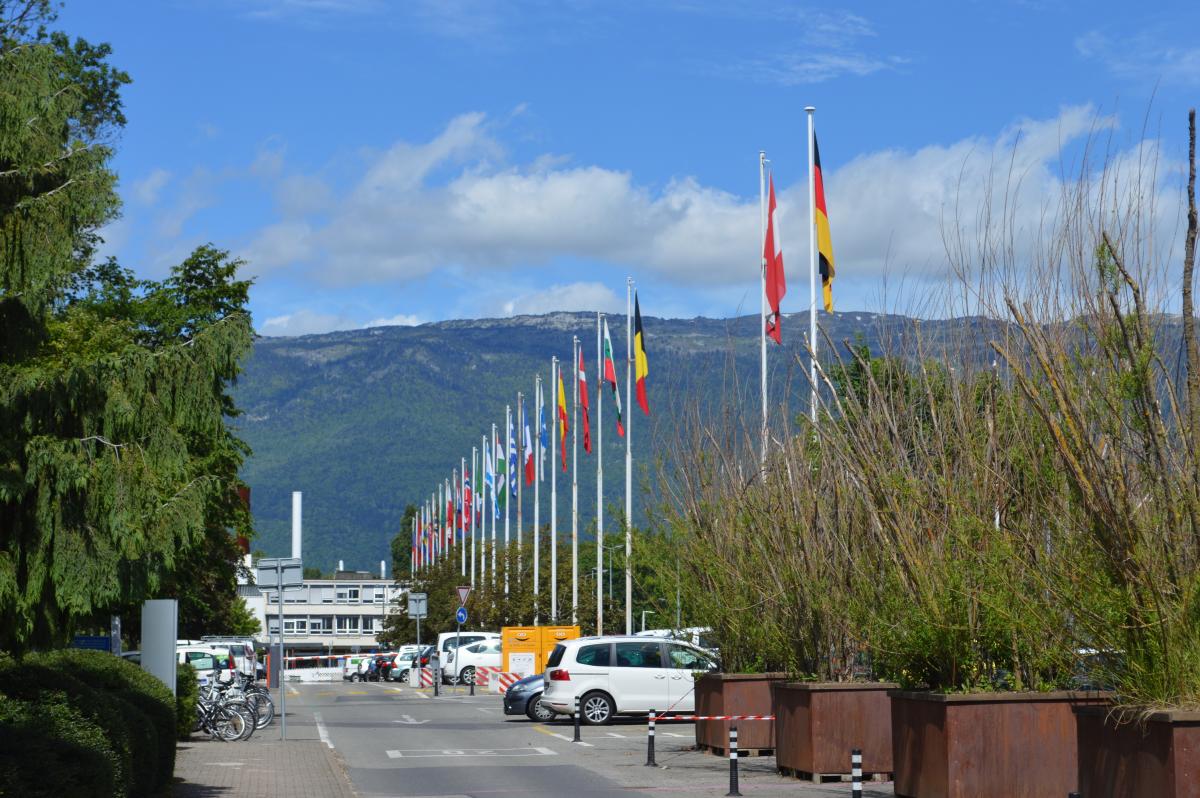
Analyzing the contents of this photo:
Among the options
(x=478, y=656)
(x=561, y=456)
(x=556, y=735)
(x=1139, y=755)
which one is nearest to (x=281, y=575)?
(x=556, y=735)

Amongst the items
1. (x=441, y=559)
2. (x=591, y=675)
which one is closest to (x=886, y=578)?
(x=591, y=675)

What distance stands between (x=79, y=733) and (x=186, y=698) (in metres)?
16.6

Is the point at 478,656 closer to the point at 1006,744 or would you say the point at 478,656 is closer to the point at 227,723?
the point at 227,723

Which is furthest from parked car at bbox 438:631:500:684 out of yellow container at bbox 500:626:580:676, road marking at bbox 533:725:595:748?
road marking at bbox 533:725:595:748

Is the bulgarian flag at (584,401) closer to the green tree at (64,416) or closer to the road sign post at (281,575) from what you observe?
the road sign post at (281,575)

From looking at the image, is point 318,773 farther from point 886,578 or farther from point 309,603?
point 309,603

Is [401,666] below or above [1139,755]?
below

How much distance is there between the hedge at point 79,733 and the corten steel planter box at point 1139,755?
6.71m

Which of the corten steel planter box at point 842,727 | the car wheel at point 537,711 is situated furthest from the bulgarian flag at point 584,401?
the corten steel planter box at point 842,727

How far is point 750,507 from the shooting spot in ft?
72.9

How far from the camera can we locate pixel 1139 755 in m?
10.8

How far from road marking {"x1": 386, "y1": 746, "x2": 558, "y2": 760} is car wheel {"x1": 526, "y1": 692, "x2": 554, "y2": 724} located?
8.10 metres

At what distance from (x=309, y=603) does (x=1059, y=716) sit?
622 ft

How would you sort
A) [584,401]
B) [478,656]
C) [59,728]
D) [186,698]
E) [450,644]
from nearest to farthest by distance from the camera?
[59,728], [186,698], [584,401], [478,656], [450,644]
